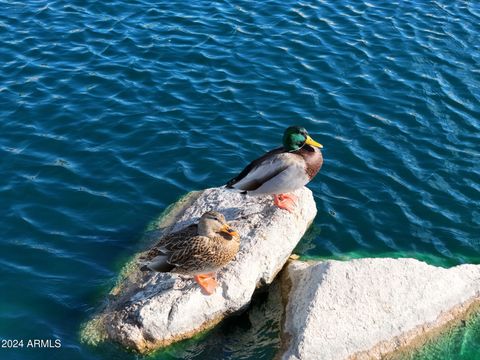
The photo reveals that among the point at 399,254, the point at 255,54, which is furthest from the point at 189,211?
the point at 255,54

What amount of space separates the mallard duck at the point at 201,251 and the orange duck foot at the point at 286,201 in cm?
126

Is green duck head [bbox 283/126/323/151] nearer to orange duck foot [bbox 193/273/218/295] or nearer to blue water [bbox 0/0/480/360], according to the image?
blue water [bbox 0/0/480/360]

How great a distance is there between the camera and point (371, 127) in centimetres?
1255

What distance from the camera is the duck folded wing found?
936 centimetres

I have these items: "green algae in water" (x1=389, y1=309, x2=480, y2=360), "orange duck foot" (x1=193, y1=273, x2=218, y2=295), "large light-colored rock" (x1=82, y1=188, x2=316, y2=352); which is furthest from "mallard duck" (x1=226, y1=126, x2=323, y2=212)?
"green algae in water" (x1=389, y1=309, x2=480, y2=360)

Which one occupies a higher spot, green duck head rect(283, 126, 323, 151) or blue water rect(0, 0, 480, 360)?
green duck head rect(283, 126, 323, 151)

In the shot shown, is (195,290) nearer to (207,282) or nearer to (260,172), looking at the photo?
(207,282)

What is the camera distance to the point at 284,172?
30.7ft

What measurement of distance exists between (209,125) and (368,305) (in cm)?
534

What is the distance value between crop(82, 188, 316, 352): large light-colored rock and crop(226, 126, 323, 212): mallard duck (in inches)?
10.5

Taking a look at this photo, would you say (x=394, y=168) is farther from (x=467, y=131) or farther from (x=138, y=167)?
(x=138, y=167)

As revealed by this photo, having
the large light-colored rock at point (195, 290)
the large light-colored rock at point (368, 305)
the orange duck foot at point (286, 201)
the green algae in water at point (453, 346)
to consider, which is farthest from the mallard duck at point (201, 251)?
the green algae in water at point (453, 346)

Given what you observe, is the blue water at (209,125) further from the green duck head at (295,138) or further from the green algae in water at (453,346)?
the green algae in water at (453,346)

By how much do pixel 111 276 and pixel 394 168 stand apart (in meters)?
5.15
